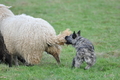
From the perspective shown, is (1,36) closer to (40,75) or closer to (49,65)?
(49,65)

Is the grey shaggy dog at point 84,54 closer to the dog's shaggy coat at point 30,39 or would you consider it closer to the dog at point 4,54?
the dog's shaggy coat at point 30,39

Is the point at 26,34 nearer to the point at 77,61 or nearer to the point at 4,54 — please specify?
the point at 4,54

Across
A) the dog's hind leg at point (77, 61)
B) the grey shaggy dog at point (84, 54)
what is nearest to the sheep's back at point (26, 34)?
the grey shaggy dog at point (84, 54)

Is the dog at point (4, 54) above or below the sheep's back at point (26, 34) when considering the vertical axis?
below

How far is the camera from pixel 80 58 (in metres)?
8.00

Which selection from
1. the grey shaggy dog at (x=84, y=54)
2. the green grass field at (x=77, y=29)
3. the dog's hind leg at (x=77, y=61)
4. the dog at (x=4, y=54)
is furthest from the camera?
the dog at (x=4, y=54)

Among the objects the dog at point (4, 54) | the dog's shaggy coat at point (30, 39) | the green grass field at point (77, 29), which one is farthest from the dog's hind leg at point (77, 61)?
the dog at point (4, 54)

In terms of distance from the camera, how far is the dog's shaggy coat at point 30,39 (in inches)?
341

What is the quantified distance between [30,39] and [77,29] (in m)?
6.51

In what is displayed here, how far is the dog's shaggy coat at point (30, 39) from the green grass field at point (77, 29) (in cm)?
44

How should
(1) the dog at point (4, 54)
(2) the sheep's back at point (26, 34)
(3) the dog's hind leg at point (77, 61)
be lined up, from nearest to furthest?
1. (3) the dog's hind leg at point (77, 61)
2. (2) the sheep's back at point (26, 34)
3. (1) the dog at point (4, 54)

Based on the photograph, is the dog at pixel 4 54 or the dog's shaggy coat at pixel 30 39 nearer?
the dog's shaggy coat at pixel 30 39

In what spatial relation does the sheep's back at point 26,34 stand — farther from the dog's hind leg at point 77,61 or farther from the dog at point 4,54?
the dog's hind leg at point 77,61

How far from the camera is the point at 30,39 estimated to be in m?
8.66
